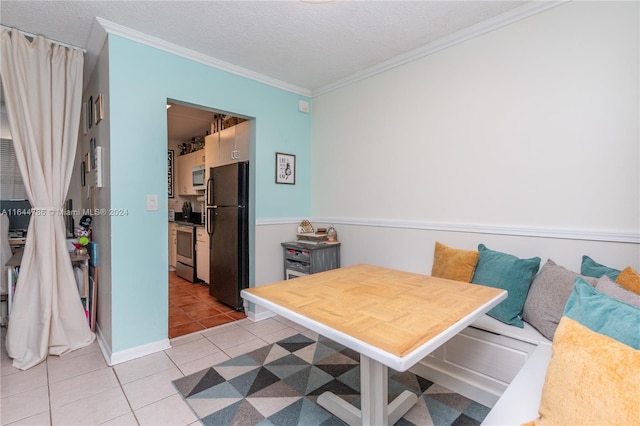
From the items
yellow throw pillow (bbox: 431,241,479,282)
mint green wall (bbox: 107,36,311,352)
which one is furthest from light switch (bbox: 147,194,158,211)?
yellow throw pillow (bbox: 431,241,479,282)

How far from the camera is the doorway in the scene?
333 centimetres

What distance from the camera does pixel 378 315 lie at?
52.7 inches

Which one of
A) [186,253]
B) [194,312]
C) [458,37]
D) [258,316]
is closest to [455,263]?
[458,37]

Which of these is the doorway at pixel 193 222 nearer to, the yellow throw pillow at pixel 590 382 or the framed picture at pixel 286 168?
the framed picture at pixel 286 168

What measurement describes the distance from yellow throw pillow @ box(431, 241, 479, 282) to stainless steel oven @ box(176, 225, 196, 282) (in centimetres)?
377

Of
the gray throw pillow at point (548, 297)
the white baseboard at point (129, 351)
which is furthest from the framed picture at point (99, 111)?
the gray throw pillow at point (548, 297)

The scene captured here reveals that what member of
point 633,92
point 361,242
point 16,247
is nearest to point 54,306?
point 16,247

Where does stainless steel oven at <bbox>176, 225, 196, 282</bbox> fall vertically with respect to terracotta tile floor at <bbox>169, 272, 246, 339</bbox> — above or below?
above

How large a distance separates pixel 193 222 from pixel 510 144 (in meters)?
4.86

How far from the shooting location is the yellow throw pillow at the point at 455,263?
223 centimetres

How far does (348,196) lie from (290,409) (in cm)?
215

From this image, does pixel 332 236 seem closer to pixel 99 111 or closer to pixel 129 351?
pixel 129 351

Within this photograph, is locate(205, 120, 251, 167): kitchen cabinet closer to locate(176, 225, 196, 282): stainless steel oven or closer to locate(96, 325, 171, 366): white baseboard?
locate(176, 225, 196, 282): stainless steel oven

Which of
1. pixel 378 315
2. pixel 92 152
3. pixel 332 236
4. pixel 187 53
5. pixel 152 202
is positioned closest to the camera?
pixel 378 315
